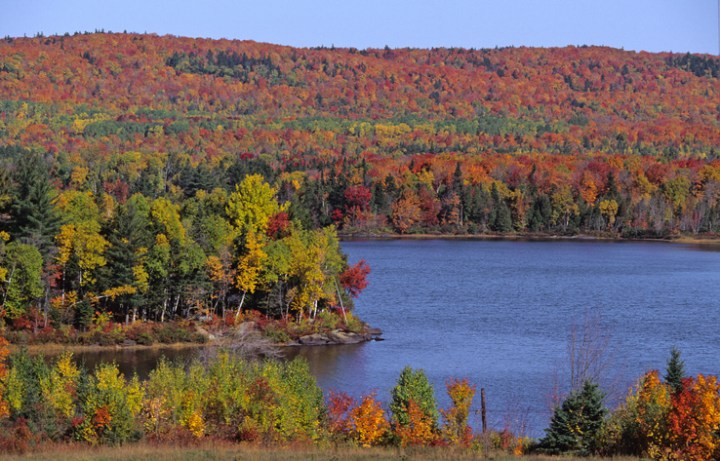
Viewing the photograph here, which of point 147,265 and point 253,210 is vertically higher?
point 253,210

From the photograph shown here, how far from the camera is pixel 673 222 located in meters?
151

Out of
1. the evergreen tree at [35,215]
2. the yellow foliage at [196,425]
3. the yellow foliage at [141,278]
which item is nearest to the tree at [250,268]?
the yellow foliage at [141,278]

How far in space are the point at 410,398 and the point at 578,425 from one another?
20.1ft

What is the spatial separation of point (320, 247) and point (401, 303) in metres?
15.1

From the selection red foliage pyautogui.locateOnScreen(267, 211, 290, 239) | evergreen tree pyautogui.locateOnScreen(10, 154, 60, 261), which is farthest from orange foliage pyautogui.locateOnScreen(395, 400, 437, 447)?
red foliage pyautogui.locateOnScreen(267, 211, 290, 239)

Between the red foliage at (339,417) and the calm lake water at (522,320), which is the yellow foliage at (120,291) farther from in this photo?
the red foliage at (339,417)

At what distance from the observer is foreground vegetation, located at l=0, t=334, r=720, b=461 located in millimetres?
32250

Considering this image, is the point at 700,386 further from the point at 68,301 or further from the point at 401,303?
the point at 401,303

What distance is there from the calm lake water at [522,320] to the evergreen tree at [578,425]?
741 cm

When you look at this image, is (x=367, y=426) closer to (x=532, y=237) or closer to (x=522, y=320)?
(x=522, y=320)

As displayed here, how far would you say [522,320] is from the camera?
234ft

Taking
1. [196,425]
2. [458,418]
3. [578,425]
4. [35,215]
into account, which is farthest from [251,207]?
[578,425]

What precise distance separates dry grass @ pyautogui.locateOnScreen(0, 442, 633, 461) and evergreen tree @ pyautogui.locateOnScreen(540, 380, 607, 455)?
6.67 ft

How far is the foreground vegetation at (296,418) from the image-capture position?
32.2 m
